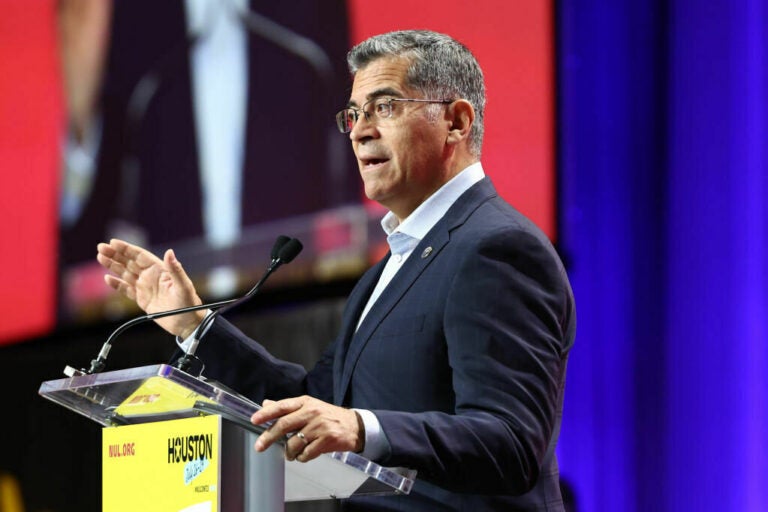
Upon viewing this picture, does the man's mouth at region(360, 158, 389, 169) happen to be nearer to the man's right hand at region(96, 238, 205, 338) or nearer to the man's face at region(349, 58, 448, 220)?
the man's face at region(349, 58, 448, 220)

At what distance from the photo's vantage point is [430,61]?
2.14 metres

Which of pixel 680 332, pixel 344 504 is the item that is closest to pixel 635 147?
pixel 680 332

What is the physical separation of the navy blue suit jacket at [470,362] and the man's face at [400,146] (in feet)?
0.37

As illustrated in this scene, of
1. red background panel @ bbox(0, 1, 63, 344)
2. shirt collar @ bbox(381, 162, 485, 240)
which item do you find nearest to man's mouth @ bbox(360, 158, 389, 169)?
shirt collar @ bbox(381, 162, 485, 240)

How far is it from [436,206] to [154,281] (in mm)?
569

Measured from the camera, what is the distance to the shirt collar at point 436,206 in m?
2.06

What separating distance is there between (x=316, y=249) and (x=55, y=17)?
1632 mm

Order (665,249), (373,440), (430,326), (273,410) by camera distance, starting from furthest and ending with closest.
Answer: (665,249) < (430,326) < (373,440) < (273,410)

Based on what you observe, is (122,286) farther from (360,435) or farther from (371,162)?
(360,435)

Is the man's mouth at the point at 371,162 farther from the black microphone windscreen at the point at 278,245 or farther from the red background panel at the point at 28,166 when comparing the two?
the red background panel at the point at 28,166

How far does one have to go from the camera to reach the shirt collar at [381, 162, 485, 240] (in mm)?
2057

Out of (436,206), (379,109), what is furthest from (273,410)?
(379,109)

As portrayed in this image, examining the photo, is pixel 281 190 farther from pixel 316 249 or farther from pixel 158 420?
pixel 158 420

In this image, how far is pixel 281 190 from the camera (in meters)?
3.89
